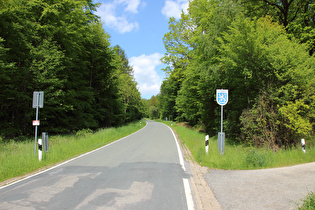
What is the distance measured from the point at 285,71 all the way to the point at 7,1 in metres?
16.4

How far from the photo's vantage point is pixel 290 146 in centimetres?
978

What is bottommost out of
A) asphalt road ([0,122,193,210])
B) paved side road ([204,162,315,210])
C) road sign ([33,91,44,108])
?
asphalt road ([0,122,193,210])

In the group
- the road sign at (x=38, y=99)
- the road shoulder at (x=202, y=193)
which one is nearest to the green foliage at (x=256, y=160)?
the road shoulder at (x=202, y=193)

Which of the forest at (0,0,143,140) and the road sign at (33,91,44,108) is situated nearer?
the road sign at (33,91,44,108)

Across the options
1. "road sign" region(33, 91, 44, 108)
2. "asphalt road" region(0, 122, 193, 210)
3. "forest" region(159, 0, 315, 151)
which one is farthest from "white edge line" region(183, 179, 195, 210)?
"road sign" region(33, 91, 44, 108)

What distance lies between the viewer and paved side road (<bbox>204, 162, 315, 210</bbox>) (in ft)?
12.9

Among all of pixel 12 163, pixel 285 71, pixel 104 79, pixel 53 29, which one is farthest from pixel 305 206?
pixel 104 79

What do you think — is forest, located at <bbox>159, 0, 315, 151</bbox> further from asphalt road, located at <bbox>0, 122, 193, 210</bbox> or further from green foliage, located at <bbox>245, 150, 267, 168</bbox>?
asphalt road, located at <bbox>0, 122, 193, 210</bbox>

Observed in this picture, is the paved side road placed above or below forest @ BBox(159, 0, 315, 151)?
below

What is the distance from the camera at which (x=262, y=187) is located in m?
4.80

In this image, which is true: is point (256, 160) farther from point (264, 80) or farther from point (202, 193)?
point (264, 80)

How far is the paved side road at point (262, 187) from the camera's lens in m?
3.93

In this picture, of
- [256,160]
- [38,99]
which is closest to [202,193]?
[256,160]

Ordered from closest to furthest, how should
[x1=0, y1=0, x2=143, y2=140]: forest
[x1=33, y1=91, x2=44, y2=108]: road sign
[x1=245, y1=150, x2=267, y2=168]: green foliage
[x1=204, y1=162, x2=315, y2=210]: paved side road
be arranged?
[x1=204, y1=162, x2=315, y2=210]: paved side road < [x1=245, y1=150, x2=267, y2=168]: green foliage < [x1=33, y1=91, x2=44, y2=108]: road sign < [x1=0, y1=0, x2=143, y2=140]: forest
